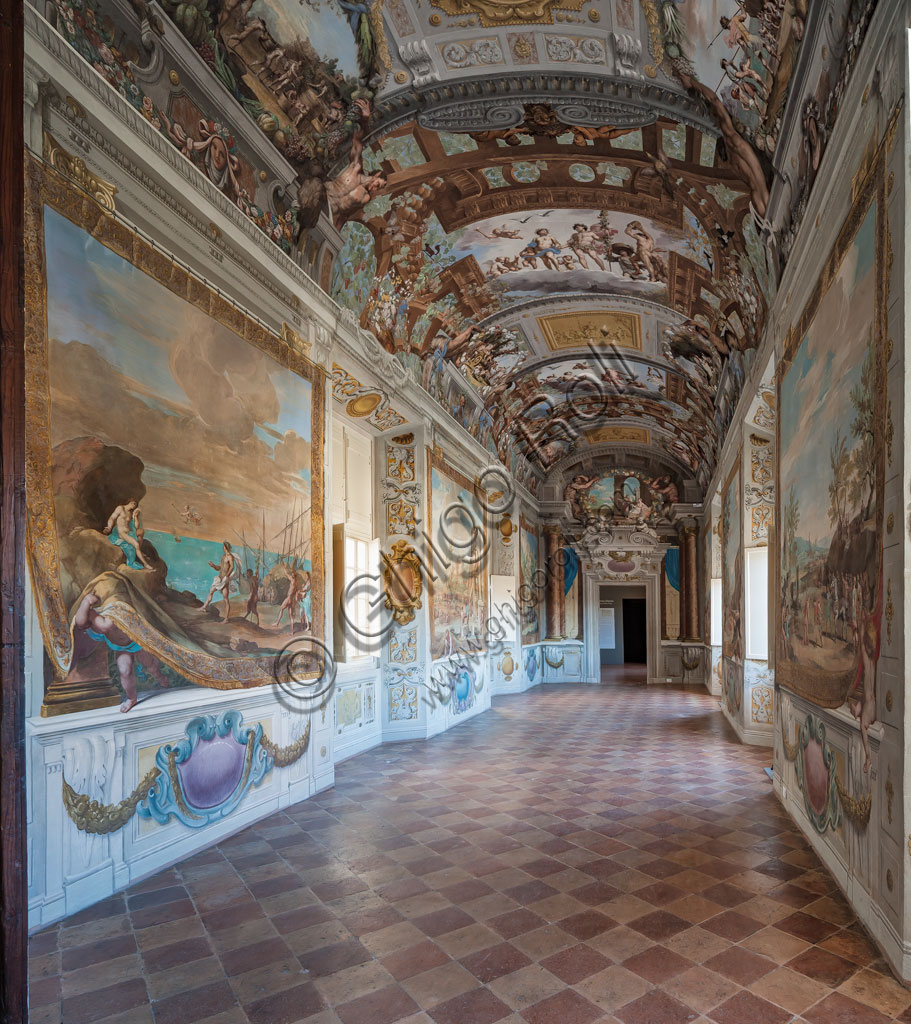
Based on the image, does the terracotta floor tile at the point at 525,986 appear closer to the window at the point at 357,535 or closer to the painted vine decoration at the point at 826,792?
the painted vine decoration at the point at 826,792

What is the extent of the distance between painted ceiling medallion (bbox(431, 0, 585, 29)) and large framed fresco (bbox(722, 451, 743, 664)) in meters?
7.87

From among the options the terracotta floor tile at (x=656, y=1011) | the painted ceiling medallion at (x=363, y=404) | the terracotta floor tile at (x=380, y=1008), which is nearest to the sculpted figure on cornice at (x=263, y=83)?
the painted ceiling medallion at (x=363, y=404)

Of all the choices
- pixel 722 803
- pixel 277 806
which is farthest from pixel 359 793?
pixel 722 803

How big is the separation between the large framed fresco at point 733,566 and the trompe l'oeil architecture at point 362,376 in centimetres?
27

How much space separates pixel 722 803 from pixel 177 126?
8.66 metres

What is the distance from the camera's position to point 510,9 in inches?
263

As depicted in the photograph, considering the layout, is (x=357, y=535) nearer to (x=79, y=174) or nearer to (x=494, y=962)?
(x=79, y=174)

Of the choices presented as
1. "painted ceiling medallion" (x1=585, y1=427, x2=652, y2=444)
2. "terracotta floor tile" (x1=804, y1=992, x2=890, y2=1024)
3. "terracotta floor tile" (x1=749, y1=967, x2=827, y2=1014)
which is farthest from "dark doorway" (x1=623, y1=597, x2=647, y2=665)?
"terracotta floor tile" (x1=804, y1=992, x2=890, y2=1024)

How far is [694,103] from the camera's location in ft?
23.6

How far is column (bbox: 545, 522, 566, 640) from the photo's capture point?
23.8 metres

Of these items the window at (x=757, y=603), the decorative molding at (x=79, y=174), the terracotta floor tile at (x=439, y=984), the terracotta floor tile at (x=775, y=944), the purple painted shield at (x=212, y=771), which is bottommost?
the terracotta floor tile at (x=775, y=944)

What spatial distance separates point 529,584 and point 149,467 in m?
17.6

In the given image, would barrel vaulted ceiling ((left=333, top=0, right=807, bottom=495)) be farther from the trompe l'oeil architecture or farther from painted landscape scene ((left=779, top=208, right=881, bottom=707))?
painted landscape scene ((left=779, top=208, right=881, bottom=707))

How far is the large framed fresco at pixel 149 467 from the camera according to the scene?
4.75 m
